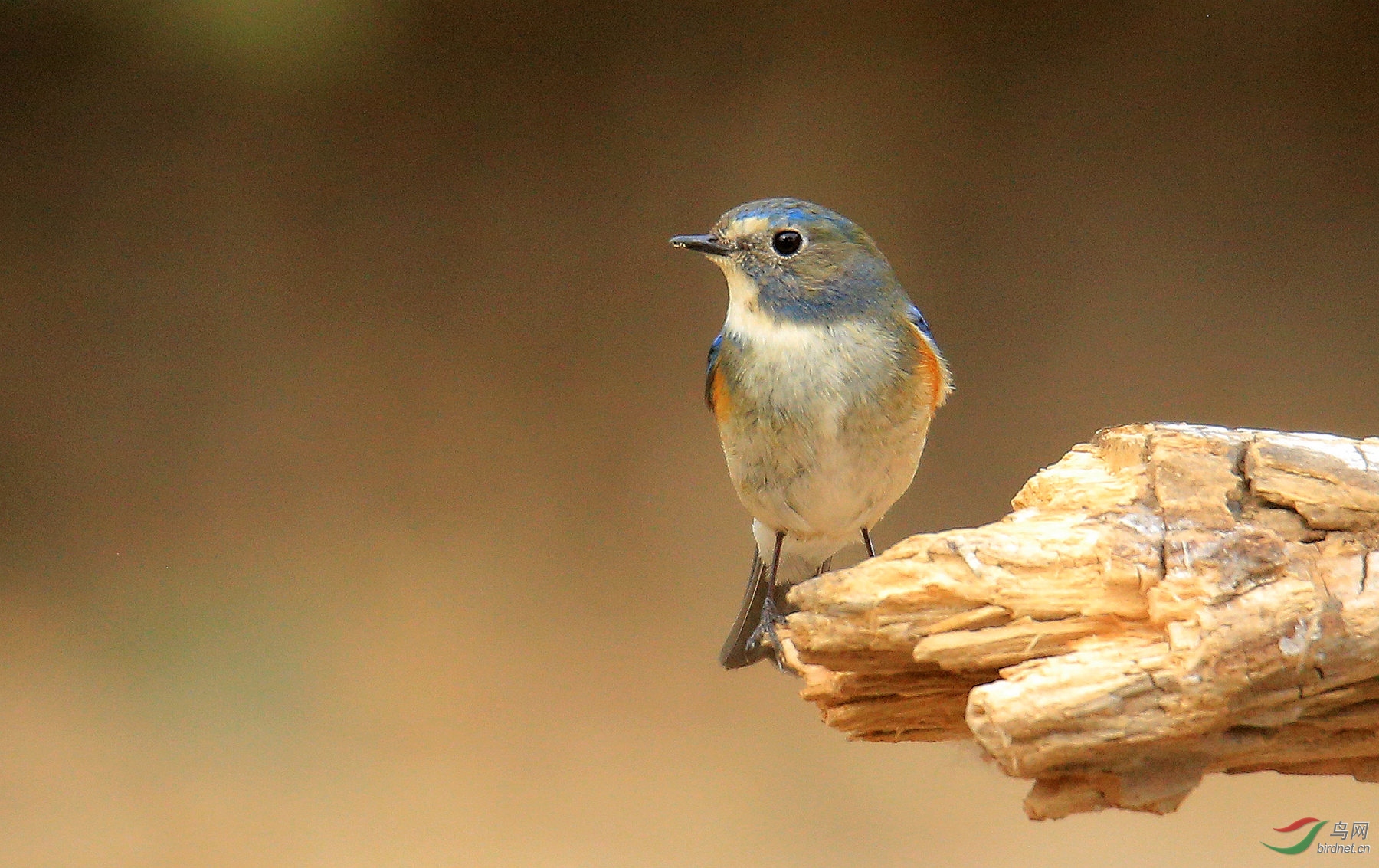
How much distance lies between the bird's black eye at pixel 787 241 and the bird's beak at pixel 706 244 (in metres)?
0.09

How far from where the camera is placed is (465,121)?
412cm

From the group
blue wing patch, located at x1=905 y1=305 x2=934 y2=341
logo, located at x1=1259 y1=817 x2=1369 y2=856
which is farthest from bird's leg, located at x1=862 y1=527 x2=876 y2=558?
logo, located at x1=1259 y1=817 x2=1369 y2=856

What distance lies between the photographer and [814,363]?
230 cm

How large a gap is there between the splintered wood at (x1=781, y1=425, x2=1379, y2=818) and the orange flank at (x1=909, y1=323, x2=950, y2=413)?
0.50m

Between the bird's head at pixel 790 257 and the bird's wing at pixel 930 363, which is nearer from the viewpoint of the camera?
the bird's head at pixel 790 257

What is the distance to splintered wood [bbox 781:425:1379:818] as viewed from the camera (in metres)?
1.59

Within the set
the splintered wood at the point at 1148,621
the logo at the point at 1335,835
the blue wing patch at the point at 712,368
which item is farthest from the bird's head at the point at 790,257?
the logo at the point at 1335,835

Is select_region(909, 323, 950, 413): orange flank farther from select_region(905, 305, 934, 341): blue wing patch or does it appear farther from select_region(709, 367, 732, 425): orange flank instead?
select_region(709, 367, 732, 425): orange flank

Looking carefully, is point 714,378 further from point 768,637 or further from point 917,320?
point 768,637

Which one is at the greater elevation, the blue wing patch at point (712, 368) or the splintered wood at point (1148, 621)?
the blue wing patch at point (712, 368)

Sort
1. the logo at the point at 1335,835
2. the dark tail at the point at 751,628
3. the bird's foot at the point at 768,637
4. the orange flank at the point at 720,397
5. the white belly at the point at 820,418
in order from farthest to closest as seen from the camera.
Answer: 1. the logo at the point at 1335,835
2. the dark tail at the point at 751,628
3. the bird's foot at the point at 768,637
4. the orange flank at the point at 720,397
5. the white belly at the point at 820,418

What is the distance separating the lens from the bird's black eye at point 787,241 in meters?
2.32

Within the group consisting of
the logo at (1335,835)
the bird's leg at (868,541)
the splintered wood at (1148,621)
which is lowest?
the logo at (1335,835)

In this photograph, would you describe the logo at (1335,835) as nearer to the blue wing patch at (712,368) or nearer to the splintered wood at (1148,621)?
the splintered wood at (1148,621)
